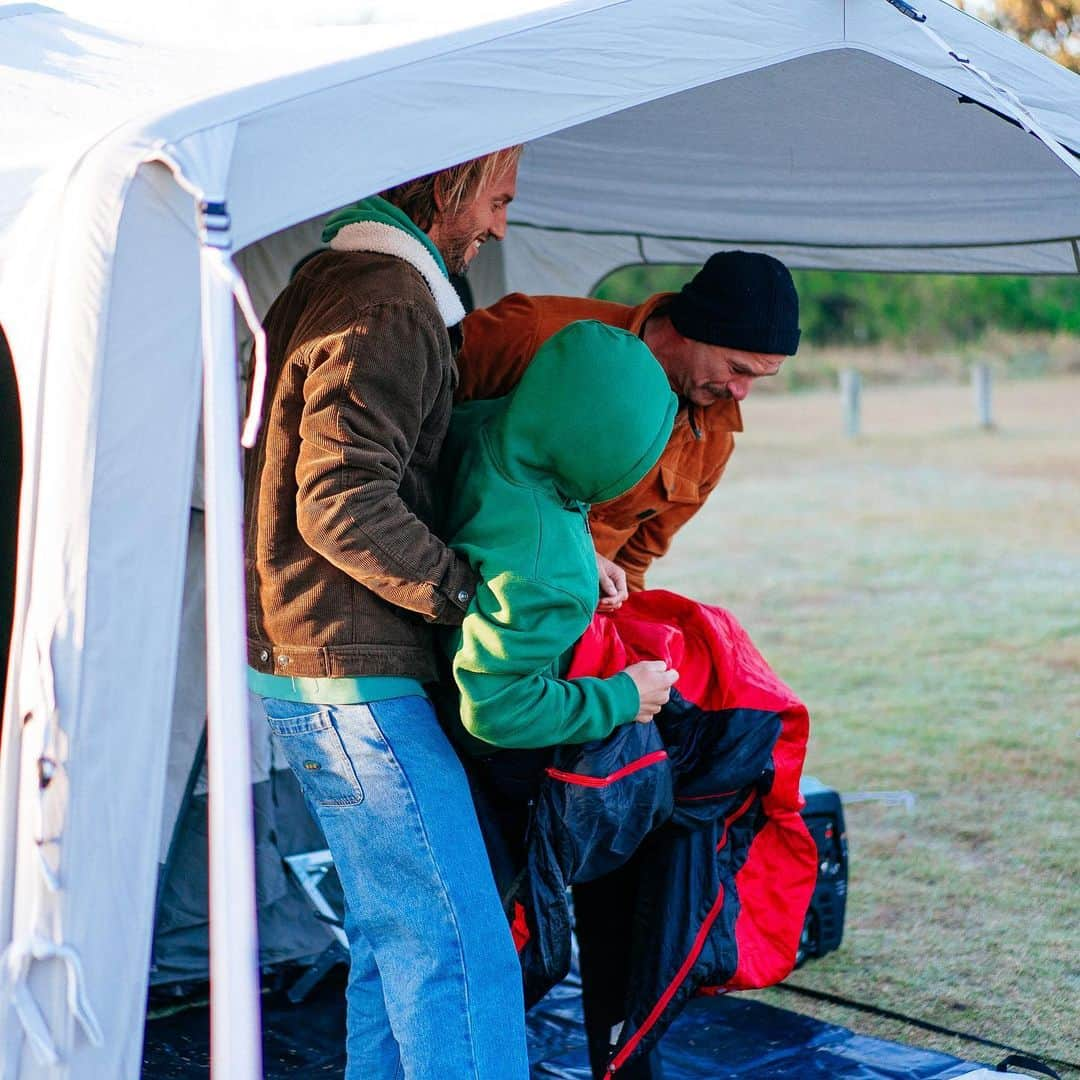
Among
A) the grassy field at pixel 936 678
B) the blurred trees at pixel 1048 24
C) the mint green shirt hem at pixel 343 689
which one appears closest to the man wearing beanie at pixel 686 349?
the mint green shirt hem at pixel 343 689

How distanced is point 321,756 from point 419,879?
8.9 inches

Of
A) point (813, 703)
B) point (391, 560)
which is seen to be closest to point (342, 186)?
point (391, 560)

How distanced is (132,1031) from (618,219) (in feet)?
9.75

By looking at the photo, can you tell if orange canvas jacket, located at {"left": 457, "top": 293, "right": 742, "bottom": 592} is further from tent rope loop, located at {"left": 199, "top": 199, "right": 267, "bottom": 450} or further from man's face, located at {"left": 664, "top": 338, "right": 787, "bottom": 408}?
tent rope loop, located at {"left": 199, "top": 199, "right": 267, "bottom": 450}

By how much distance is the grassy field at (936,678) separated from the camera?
3.86m

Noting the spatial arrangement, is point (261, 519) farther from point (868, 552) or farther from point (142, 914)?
point (868, 552)

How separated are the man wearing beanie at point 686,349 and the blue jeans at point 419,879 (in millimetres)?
561

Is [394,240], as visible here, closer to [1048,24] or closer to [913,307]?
[1048,24]

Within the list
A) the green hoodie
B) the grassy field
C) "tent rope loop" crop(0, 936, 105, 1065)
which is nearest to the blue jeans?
the green hoodie

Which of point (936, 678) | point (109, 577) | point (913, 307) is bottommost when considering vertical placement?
point (936, 678)

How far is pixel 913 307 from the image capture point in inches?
1025

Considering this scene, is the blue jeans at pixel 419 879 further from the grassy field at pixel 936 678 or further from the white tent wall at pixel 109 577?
the grassy field at pixel 936 678

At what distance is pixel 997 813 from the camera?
5.12 metres

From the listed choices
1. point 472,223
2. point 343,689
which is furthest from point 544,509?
point 472,223
